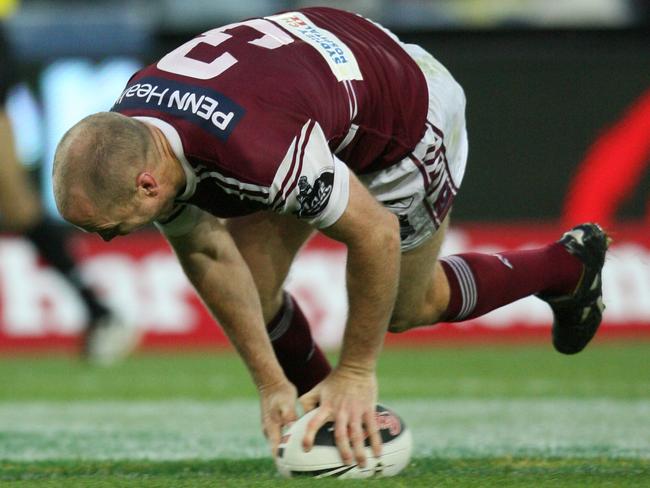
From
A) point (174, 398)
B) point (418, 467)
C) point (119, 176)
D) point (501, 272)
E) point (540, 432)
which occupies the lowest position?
point (174, 398)

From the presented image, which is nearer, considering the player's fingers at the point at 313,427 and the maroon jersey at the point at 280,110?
the maroon jersey at the point at 280,110

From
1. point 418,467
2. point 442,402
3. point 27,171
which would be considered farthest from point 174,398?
point 27,171

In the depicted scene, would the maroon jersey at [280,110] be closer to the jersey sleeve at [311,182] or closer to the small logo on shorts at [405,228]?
the jersey sleeve at [311,182]

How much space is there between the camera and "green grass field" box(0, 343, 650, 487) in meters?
3.64

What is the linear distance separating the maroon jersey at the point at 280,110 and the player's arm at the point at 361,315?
0.28 ft

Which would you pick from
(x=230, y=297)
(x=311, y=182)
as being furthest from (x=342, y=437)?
(x=311, y=182)

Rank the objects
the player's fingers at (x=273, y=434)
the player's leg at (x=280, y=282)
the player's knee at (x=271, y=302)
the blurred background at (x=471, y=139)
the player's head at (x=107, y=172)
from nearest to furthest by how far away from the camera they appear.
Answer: the player's head at (x=107, y=172) < the player's fingers at (x=273, y=434) < the player's leg at (x=280, y=282) < the player's knee at (x=271, y=302) < the blurred background at (x=471, y=139)

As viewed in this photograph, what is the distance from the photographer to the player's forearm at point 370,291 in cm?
328

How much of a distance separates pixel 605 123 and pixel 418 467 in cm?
584

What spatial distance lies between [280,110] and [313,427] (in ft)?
2.72

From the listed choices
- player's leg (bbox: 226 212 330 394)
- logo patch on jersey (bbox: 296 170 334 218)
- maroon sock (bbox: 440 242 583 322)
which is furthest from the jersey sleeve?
maroon sock (bbox: 440 242 583 322)

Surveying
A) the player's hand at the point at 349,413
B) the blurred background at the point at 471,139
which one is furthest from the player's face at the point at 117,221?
the blurred background at the point at 471,139

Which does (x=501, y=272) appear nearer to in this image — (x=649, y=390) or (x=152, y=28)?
(x=649, y=390)

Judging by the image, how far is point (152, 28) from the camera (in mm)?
9211
